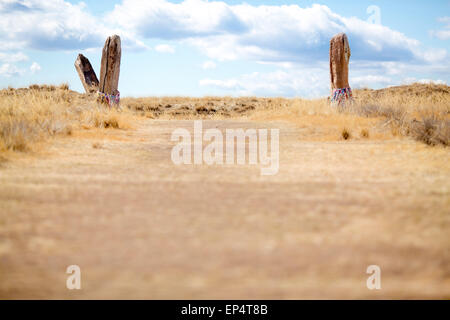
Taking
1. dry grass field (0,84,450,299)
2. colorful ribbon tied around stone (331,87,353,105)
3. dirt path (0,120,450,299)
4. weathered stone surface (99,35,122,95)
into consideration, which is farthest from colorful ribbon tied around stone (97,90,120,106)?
dirt path (0,120,450,299)

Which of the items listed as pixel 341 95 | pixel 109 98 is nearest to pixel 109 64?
pixel 109 98

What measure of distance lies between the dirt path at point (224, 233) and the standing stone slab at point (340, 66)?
24.5 ft

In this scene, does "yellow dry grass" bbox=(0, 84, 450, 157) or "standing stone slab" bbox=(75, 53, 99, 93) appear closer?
"yellow dry grass" bbox=(0, 84, 450, 157)

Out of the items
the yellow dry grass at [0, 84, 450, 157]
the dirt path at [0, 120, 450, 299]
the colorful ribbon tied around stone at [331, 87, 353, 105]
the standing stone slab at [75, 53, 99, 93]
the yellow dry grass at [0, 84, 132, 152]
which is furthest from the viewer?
the standing stone slab at [75, 53, 99, 93]

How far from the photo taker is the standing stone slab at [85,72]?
1339cm

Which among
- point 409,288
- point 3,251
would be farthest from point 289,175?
point 3,251

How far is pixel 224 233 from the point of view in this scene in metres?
1.58

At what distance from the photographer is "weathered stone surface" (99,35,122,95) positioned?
36.3 feet

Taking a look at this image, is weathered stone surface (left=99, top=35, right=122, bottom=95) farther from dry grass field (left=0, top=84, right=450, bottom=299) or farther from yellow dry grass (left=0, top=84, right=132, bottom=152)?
dry grass field (left=0, top=84, right=450, bottom=299)

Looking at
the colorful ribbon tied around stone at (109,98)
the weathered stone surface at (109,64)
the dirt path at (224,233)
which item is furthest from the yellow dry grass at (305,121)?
the dirt path at (224,233)

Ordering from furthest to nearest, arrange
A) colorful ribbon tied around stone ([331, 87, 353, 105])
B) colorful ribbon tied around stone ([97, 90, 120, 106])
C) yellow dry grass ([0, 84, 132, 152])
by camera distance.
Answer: colorful ribbon tied around stone ([97, 90, 120, 106]) < colorful ribbon tied around stone ([331, 87, 353, 105]) < yellow dry grass ([0, 84, 132, 152])

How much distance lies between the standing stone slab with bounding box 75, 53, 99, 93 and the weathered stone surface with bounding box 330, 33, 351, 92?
7.34 meters
